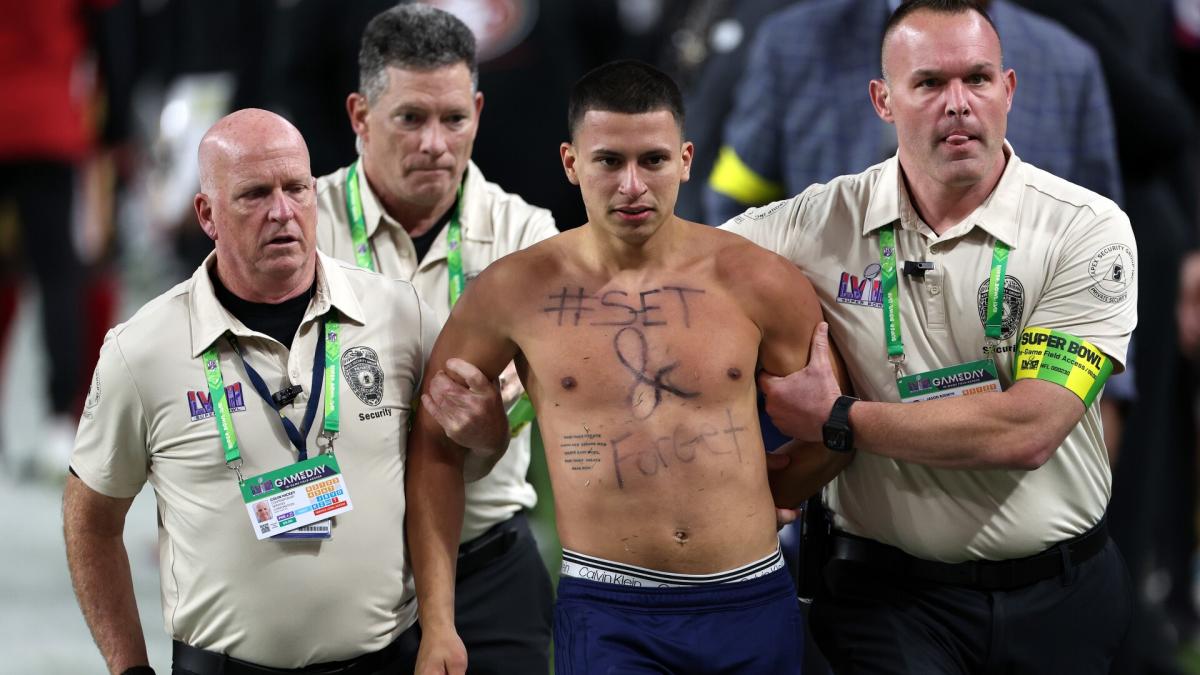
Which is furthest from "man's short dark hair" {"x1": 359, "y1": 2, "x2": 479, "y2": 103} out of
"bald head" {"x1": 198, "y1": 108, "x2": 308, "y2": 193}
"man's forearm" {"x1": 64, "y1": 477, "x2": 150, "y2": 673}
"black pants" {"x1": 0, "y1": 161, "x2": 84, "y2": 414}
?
"black pants" {"x1": 0, "y1": 161, "x2": 84, "y2": 414}

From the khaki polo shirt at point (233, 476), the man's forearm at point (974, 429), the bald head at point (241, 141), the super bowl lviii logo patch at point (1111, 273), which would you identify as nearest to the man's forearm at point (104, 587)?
the khaki polo shirt at point (233, 476)

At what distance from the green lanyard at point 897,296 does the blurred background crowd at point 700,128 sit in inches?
58.7

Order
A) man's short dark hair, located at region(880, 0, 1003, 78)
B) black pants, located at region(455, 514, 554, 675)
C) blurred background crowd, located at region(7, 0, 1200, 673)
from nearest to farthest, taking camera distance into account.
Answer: man's short dark hair, located at region(880, 0, 1003, 78) < black pants, located at region(455, 514, 554, 675) < blurred background crowd, located at region(7, 0, 1200, 673)

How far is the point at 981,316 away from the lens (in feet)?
11.8

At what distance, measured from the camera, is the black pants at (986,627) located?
3627 mm

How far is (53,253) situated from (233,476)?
4.40 m

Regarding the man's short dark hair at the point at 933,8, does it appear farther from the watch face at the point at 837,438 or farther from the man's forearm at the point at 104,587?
the man's forearm at the point at 104,587

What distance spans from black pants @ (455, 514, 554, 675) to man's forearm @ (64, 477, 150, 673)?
0.77m

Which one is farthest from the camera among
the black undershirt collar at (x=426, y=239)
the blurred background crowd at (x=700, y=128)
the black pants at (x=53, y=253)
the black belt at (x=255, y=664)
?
the black pants at (x=53, y=253)

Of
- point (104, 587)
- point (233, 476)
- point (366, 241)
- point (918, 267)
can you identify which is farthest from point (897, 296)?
point (104, 587)

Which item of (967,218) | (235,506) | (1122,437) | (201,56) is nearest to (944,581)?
(967,218)

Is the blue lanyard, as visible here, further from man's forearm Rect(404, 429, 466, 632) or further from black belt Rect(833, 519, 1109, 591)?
black belt Rect(833, 519, 1109, 591)

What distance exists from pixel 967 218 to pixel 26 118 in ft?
16.4

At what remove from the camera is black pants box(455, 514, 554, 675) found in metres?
4.07
